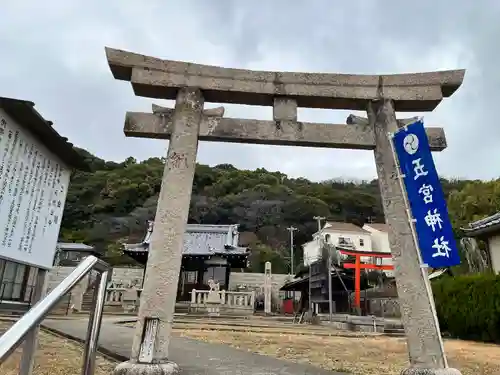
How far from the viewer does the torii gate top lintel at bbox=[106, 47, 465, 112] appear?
5324 millimetres

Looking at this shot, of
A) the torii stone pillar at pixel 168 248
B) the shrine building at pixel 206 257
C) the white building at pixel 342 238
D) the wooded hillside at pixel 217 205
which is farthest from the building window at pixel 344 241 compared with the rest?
the torii stone pillar at pixel 168 248

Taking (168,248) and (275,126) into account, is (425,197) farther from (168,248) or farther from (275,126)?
(168,248)

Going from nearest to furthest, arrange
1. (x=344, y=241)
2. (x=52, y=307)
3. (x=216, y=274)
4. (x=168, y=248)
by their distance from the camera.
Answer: (x=52, y=307)
(x=168, y=248)
(x=216, y=274)
(x=344, y=241)

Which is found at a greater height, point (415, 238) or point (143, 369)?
point (415, 238)

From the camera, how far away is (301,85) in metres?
5.52

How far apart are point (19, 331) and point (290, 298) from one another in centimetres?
3129

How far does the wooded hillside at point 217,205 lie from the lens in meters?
47.6

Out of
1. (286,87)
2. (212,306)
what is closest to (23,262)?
(286,87)

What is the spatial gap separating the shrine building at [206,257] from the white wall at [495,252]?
47.4 ft

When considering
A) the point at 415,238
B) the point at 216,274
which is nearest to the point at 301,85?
the point at 415,238

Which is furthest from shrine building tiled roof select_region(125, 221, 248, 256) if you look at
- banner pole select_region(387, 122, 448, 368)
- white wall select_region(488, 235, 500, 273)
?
banner pole select_region(387, 122, 448, 368)

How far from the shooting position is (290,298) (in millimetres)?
31531

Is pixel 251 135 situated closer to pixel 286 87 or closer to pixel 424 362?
pixel 286 87

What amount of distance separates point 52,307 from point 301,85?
173 inches
